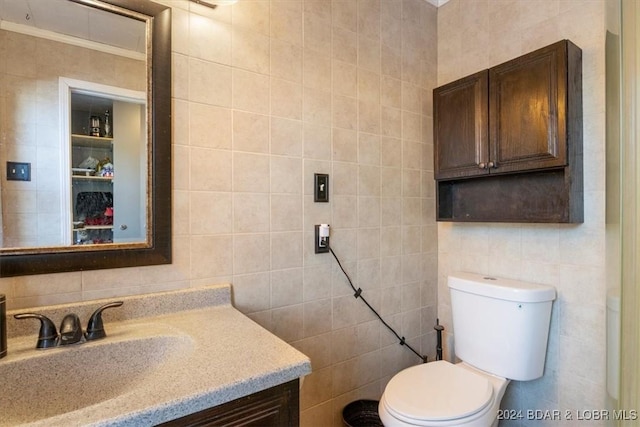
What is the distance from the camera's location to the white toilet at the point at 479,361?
1166 millimetres

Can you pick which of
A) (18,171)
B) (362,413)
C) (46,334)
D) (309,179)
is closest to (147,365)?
(46,334)

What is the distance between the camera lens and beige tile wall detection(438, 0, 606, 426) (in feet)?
4.41

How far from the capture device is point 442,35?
6.43ft

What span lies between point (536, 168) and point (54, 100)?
181cm

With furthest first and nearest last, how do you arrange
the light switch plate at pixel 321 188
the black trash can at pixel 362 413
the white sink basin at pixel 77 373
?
the black trash can at pixel 362 413 → the light switch plate at pixel 321 188 → the white sink basin at pixel 77 373

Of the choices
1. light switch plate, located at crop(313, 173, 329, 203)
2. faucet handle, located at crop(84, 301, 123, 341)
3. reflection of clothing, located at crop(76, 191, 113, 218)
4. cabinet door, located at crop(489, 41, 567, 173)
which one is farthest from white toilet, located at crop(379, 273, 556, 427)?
reflection of clothing, located at crop(76, 191, 113, 218)

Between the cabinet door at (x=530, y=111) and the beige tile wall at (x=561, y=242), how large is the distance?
0.55 feet

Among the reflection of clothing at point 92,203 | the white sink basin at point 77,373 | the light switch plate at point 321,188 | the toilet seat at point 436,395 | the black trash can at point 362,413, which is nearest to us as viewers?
the white sink basin at point 77,373

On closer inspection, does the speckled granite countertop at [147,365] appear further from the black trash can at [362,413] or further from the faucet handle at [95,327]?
the black trash can at [362,413]

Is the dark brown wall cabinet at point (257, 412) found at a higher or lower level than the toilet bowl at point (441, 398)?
higher

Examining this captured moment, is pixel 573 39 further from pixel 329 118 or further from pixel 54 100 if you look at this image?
pixel 54 100

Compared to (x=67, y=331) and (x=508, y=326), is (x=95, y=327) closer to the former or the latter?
(x=67, y=331)

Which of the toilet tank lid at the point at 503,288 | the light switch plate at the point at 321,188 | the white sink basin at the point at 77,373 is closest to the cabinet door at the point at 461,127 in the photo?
the toilet tank lid at the point at 503,288

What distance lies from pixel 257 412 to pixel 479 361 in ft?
4.07
